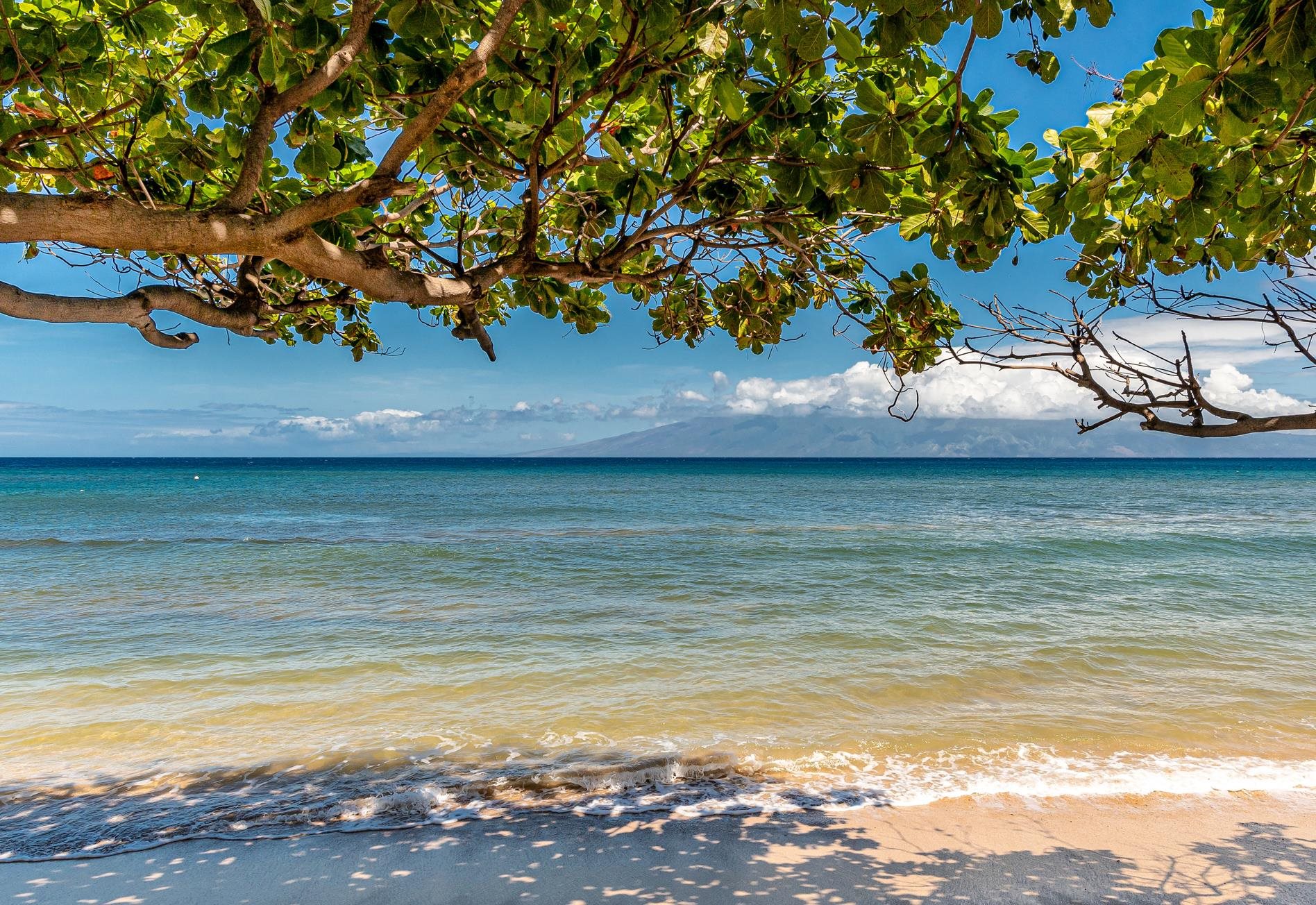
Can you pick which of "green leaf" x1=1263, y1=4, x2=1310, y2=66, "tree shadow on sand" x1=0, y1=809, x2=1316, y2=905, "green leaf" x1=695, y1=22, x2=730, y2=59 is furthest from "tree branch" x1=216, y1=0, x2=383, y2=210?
"tree shadow on sand" x1=0, y1=809, x2=1316, y2=905

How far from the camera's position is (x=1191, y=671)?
8305 mm

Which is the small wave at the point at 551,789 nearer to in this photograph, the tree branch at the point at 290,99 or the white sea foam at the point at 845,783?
the white sea foam at the point at 845,783

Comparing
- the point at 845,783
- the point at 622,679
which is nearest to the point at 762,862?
the point at 845,783

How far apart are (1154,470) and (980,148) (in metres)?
98.3

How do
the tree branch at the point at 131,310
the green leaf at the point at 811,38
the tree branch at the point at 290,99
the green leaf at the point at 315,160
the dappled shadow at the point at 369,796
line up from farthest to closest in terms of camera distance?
the dappled shadow at the point at 369,796, the tree branch at the point at 131,310, the green leaf at the point at 315,160, the tree branch at the point at 290,99, the green leaf at the point at 811,38

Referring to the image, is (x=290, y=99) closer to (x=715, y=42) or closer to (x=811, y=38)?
(x=715, y=42)

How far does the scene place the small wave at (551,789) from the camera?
4684 millimetres

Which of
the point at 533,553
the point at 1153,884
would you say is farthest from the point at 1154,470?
the point at 1153,884

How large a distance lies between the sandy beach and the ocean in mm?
270

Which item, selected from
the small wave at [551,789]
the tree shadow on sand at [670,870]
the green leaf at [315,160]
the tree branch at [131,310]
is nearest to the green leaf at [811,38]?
the green leaf at [315,160]

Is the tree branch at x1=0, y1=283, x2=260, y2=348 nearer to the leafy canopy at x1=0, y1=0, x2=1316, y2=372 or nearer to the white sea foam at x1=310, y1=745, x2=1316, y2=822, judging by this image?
the leafy canopy at x1=0, y1=0, x2=1316, y2=372

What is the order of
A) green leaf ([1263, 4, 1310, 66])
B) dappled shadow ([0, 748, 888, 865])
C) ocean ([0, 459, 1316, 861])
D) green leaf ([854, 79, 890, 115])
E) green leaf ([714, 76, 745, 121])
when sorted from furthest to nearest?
ocean ([0, 459, 1316, 861]) → dappled shadow ([0, 748, 888, 865]) → green leaf ([714, 76, 745, 121]) → green leaf ([854, 79, 890, 115]) → green leaf ([1263, 4, 1310, 66])

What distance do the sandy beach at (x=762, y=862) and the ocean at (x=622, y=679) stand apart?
0.89 feet

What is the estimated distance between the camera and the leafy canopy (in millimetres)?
2123
